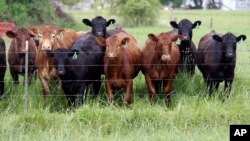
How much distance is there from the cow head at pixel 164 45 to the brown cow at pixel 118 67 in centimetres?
51

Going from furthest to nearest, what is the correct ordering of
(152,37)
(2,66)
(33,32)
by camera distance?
(33,32)
(2,66)
(152,37)

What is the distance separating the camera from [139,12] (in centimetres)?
4309

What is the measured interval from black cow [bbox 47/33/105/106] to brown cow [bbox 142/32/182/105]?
946 millimetres

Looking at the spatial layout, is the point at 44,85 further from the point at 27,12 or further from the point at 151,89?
the point at 27,12

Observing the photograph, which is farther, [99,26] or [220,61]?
[99,26]

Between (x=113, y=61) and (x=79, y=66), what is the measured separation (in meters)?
0.64

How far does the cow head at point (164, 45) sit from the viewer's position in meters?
10.5

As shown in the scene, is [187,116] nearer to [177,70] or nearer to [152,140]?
[152,140]

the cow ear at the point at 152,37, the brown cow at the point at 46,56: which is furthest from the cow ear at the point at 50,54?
the cow ear at the point at 152,37

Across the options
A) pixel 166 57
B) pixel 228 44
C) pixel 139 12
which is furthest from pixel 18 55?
pixel 139 12

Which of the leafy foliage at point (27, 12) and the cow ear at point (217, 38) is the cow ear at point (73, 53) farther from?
the leafy foliage at point (27, 12)

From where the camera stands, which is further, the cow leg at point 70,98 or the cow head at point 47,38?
the cow head at point 47,38

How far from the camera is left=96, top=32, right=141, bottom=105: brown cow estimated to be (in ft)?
35.3

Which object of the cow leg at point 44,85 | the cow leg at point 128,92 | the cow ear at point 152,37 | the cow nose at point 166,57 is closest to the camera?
the cow nose at point 166,57
